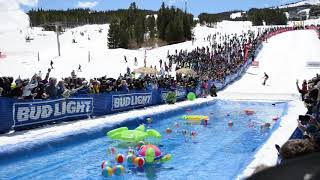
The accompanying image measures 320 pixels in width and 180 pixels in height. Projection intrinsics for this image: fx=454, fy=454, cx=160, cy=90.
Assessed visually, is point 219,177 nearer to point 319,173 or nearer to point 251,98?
point 319,173

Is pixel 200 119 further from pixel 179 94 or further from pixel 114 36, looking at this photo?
pixel 114 36

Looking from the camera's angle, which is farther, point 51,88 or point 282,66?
point 282,66

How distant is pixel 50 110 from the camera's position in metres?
17.7

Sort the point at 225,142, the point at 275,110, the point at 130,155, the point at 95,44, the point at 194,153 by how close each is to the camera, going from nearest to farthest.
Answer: the point at 130,155, the point at 194,153, the point at 225,142, the point at 275,110, the point at 95,44

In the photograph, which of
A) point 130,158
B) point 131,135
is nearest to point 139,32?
point 131,135

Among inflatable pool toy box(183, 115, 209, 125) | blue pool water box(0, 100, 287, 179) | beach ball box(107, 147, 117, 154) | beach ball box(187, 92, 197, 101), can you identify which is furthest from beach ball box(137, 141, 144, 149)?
beach ball box(187, 92, 197, 101)

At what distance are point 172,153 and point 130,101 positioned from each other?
8.84m

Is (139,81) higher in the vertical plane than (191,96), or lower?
higher

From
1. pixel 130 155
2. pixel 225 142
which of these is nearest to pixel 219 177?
pixel 130 155

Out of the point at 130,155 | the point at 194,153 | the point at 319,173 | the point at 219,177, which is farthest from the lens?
the point at 194,153

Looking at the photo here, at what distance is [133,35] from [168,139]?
83746 millimetres

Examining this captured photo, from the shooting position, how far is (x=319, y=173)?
163 centimetres

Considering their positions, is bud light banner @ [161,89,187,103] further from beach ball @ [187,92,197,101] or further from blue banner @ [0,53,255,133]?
blue banner @ [0,53,255,133]

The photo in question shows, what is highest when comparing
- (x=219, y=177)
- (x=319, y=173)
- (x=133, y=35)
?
(x=133, y=35)
